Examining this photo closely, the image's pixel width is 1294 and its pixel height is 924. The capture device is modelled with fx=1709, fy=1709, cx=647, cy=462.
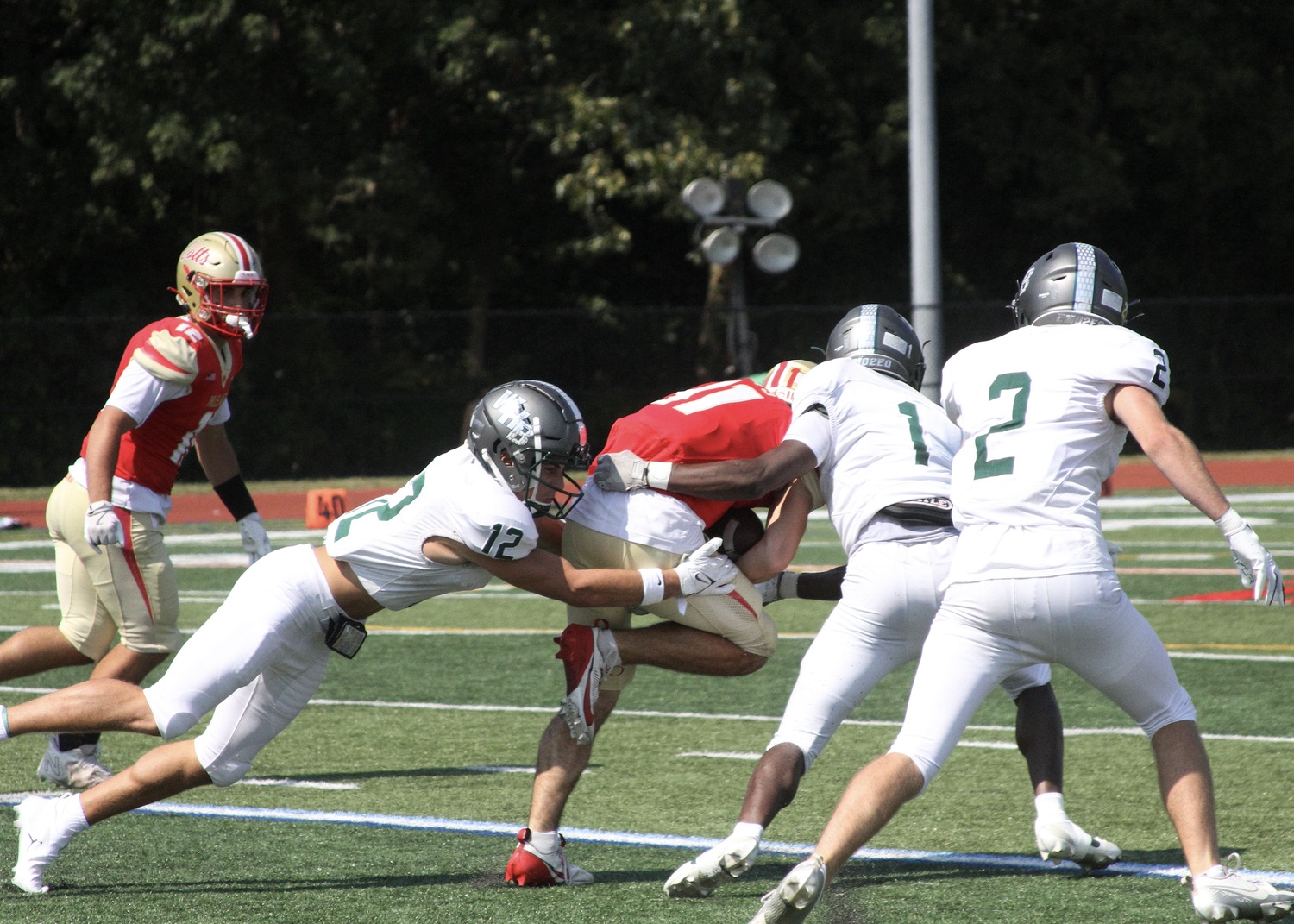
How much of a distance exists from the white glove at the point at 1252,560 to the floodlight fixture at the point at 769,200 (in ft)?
51.3

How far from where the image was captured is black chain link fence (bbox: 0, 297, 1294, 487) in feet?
69.4

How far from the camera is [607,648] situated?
4.70m

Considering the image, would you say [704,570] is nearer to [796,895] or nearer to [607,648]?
[607,648]

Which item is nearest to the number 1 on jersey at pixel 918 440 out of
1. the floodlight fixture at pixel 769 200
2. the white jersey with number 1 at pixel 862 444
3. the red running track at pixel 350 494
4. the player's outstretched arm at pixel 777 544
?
the white jersey with number 1 at pixel 862 444

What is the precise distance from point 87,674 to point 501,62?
16.4 m

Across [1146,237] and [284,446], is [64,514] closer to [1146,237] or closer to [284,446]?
[284,446]

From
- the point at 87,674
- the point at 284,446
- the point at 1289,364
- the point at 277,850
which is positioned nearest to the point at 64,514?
the point at 277,850

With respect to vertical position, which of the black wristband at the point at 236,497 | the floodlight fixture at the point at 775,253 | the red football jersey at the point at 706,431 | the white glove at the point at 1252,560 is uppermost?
the red football jersey at the point at 706,431

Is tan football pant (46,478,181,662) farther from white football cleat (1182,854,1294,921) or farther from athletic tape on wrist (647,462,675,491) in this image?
white football cleat (1182,854,1294,921)

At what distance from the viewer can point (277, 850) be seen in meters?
5.17

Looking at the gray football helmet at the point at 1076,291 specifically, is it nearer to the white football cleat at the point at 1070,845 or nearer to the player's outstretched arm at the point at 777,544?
the player's outstretched arm at the point at 777,544

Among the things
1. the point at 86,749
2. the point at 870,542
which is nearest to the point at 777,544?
the point at 870,542

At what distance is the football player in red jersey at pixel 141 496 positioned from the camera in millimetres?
5891

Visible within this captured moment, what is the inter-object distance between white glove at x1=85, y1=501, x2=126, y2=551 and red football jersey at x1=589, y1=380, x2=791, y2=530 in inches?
70.9
